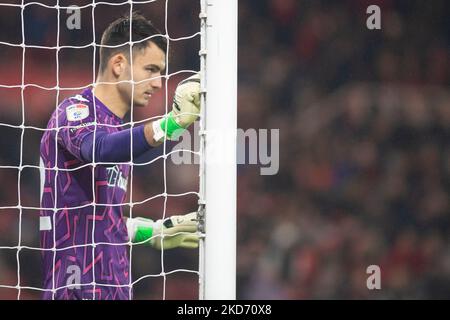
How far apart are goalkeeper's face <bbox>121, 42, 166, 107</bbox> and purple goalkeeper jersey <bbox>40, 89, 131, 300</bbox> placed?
0.31 feet

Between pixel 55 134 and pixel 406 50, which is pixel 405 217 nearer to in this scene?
pixel 406 50

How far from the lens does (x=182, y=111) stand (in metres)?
2.28

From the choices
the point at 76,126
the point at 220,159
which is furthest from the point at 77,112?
the point at 220,159

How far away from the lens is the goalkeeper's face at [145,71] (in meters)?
2.69

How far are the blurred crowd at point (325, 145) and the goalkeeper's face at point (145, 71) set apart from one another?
2.30 feet

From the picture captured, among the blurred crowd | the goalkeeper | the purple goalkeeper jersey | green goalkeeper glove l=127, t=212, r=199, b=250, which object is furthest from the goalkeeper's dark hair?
the blurred crowd

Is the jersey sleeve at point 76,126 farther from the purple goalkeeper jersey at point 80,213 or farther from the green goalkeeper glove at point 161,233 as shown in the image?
the green goalkeeper glove at point 161,233

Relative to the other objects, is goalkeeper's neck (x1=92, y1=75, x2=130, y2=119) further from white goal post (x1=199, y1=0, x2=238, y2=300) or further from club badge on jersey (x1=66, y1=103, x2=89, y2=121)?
white goal post (x1=199, y1=0, x2=238, y2=300)

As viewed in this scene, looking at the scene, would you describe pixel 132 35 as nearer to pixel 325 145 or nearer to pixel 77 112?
pixel 77 112

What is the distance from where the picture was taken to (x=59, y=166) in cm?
265

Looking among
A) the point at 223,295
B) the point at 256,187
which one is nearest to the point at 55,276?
the point at 223,295

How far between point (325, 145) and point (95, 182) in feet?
4.59

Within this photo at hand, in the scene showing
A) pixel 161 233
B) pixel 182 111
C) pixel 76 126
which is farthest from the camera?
pixel 161 233

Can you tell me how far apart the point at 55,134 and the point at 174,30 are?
43.4 inches
